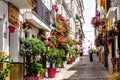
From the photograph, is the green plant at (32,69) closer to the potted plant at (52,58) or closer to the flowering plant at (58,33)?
the potted plant at (52,58)

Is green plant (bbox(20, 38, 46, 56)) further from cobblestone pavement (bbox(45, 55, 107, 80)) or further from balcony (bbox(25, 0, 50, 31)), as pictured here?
cobblestone pavement (bbox(45, 55, 107, 80))

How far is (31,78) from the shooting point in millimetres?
16391

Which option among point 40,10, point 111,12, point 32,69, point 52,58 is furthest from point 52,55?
point 32,69

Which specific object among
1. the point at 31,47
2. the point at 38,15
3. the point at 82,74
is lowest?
the point at 82,74

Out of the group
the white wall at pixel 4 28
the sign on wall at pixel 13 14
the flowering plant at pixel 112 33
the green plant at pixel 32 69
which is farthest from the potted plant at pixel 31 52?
the flowering plant at pixel 112 33

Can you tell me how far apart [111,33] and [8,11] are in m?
8.91

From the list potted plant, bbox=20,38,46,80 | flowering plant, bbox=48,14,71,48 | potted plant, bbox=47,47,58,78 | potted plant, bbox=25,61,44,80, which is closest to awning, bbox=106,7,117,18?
flowering plant, bbox=48,14,71,48

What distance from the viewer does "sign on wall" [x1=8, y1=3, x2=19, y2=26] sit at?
14.8m

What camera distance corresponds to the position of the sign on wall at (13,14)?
48.6 ft

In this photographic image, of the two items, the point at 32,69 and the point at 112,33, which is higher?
the point at 112,33

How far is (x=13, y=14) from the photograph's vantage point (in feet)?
50.2

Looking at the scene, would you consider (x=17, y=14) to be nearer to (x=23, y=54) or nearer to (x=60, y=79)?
(x=23, y=54)

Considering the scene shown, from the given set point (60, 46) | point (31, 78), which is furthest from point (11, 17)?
point (60, 46)

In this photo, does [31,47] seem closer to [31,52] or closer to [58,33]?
[31,52]
